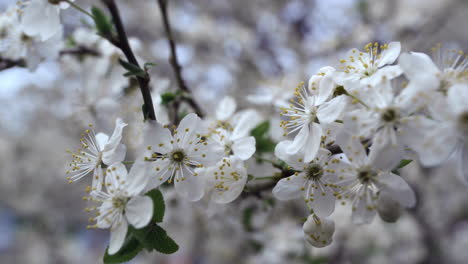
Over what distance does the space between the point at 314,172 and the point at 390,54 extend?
344mm

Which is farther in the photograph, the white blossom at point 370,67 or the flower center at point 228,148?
the flower center at point 228,148

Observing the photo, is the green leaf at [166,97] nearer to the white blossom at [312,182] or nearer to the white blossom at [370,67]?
the white blossom at [312,182]

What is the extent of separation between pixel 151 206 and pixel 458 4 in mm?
4347

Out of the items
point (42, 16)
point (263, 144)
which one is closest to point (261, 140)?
point (263, 144)

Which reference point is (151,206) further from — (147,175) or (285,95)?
(285,95)

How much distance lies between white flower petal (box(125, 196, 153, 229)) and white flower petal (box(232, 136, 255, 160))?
28 centimetres

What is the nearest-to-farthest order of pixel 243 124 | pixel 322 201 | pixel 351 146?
pixel 351 146 → pixel 322 201 → pixel 243 124

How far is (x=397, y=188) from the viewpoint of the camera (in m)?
0.77

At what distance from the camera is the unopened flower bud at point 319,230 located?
874 mm

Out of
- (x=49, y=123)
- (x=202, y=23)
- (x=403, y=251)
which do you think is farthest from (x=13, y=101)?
(x=403, y=251)

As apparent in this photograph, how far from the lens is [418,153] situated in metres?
0.69

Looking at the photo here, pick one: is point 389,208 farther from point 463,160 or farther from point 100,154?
point 100,154

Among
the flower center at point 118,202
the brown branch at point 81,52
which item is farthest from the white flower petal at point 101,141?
the brown branch at point 81,52

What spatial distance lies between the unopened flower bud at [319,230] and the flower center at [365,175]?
149mm
